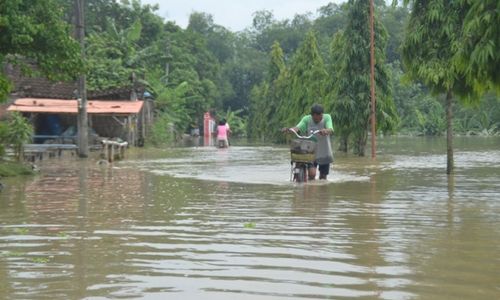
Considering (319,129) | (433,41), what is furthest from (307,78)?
(319,129)

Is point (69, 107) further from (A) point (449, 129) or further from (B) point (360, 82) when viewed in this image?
(A) point (449, 129)

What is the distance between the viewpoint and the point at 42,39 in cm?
1527

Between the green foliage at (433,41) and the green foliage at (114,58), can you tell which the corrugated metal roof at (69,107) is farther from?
the green foliage at (433,41)

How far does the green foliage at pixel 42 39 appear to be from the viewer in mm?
14000

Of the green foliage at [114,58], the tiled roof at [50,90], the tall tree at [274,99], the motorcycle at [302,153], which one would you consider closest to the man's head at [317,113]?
the motorcycle at [302,153]

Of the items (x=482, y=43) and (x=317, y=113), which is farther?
(x=317, y=113)

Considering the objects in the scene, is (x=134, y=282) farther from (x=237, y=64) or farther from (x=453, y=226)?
(x=237, y=64)

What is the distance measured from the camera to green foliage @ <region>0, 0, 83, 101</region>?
45.9 feet

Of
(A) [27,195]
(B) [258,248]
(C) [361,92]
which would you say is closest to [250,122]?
(C) [361,92]

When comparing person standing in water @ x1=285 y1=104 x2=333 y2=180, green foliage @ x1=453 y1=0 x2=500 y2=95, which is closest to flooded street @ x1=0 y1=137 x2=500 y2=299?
person standing in water @ x1=285 y1=104 x2=333 y2=180

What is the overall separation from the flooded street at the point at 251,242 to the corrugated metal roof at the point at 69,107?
57.0 ft

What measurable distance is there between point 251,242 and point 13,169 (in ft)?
34.1

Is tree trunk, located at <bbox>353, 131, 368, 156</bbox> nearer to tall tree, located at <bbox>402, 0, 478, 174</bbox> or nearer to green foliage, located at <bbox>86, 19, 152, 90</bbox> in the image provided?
tall tree, located at <bbox>402, 0, 478, 174</bbox>

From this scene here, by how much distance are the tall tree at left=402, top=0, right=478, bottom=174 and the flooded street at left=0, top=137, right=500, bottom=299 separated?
9.19ft
